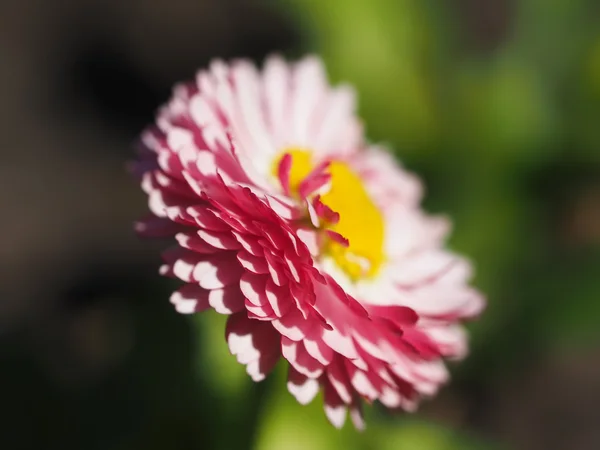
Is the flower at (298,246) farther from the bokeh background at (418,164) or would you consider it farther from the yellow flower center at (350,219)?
the bokeh background at (418,164)

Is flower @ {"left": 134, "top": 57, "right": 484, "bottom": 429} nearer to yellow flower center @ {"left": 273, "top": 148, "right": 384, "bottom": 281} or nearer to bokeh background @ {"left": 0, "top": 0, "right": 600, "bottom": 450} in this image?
yellow flower center @ {"left": 273, "top": 148, "right": 384, "bottom": 281}

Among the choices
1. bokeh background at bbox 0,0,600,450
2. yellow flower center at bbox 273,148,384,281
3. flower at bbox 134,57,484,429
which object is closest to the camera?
flower at bbox 134,57,484,429

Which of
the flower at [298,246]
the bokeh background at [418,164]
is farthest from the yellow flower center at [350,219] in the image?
the bokeh background at [418,164]

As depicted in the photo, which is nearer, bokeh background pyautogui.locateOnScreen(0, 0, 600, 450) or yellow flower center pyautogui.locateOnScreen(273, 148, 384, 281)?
yellow flower center pyautogui.locateOnScreen(273, 148, 384, 281)

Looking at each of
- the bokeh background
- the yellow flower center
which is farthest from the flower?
the bokeh background

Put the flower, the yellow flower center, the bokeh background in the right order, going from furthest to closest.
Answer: the bokeh background
the yellow flower center
the flower

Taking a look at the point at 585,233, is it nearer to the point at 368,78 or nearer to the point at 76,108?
the point at 368,78

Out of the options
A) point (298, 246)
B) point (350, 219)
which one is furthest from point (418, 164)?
point (298, 246)
